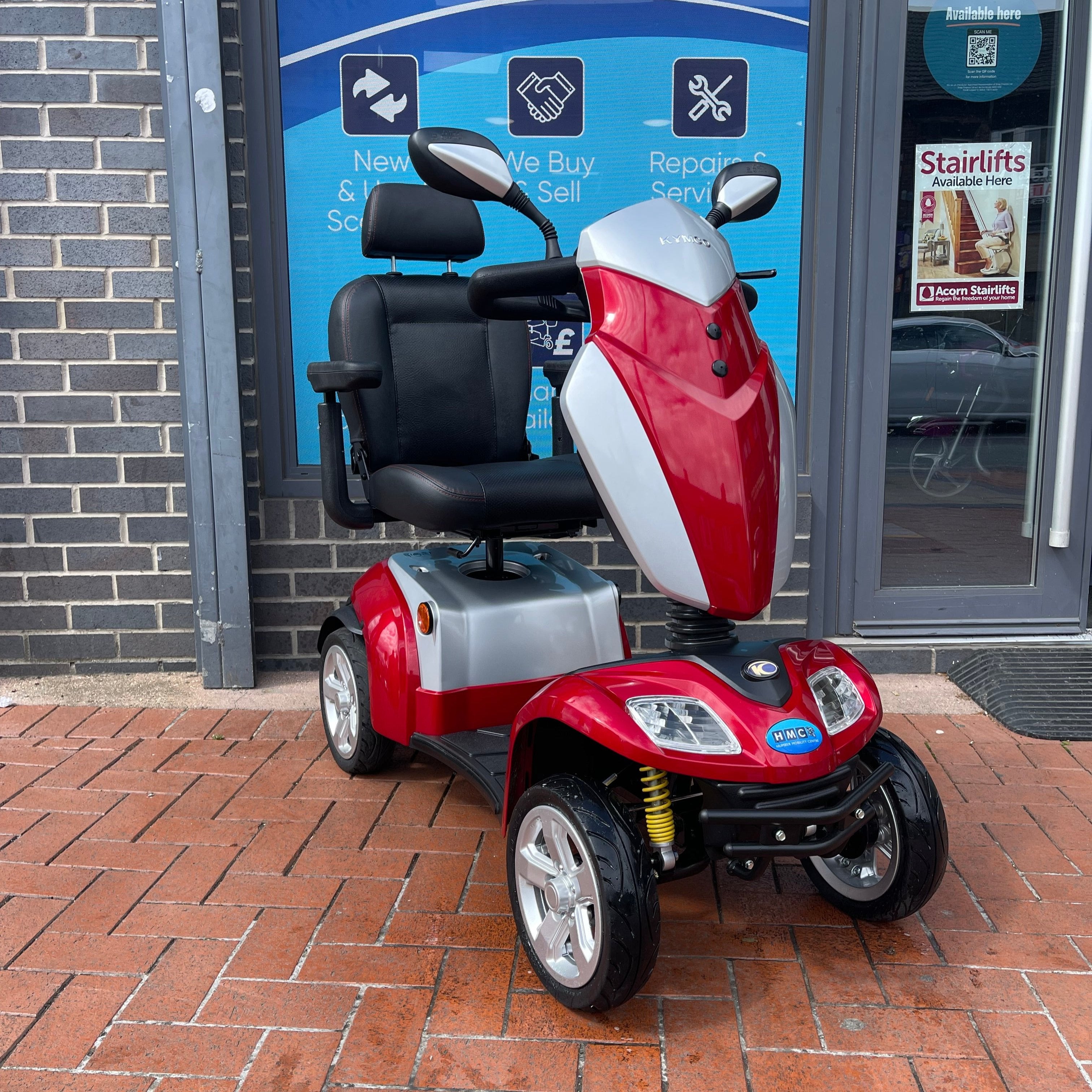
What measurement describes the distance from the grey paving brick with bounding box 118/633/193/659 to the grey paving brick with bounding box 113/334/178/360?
106cm

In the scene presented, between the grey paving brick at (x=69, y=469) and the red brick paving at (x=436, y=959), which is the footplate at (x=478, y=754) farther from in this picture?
the grey paving brick at (x=69, y=469)

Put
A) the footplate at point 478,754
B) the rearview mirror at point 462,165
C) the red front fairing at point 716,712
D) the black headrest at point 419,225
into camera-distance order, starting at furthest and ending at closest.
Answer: the black headrest at point 419,225, the footplate at point 478,754, the rearview mirror at point 462,165, the red front fairing at point 716,712

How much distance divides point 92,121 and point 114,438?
114 centimetres

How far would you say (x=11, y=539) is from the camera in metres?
4.10

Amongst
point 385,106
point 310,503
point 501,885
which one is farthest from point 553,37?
point 501,885

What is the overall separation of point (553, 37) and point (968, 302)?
1.90 metres

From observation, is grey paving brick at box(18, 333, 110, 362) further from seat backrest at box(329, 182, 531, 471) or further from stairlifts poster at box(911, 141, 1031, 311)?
stairlifts poster at box(911, 141, 1031, 311)

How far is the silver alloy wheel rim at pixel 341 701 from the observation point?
3.18m

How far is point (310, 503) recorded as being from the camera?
13.4 ft

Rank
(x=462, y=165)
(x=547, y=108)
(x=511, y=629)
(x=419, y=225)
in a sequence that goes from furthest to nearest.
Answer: (x=547, y=108)
(x=419, y=225)
(x=511, y=629)
(x=462, y=165)

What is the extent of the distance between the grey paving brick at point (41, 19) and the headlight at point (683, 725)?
3381 millimetres

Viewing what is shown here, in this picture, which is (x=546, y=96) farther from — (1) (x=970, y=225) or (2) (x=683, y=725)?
(2) (x=683, y=725)

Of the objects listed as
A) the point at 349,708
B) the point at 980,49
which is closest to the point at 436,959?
the point at 349,708

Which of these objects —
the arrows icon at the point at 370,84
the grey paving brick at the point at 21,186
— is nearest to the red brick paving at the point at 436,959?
the grey paving brick at the point at 21,186
